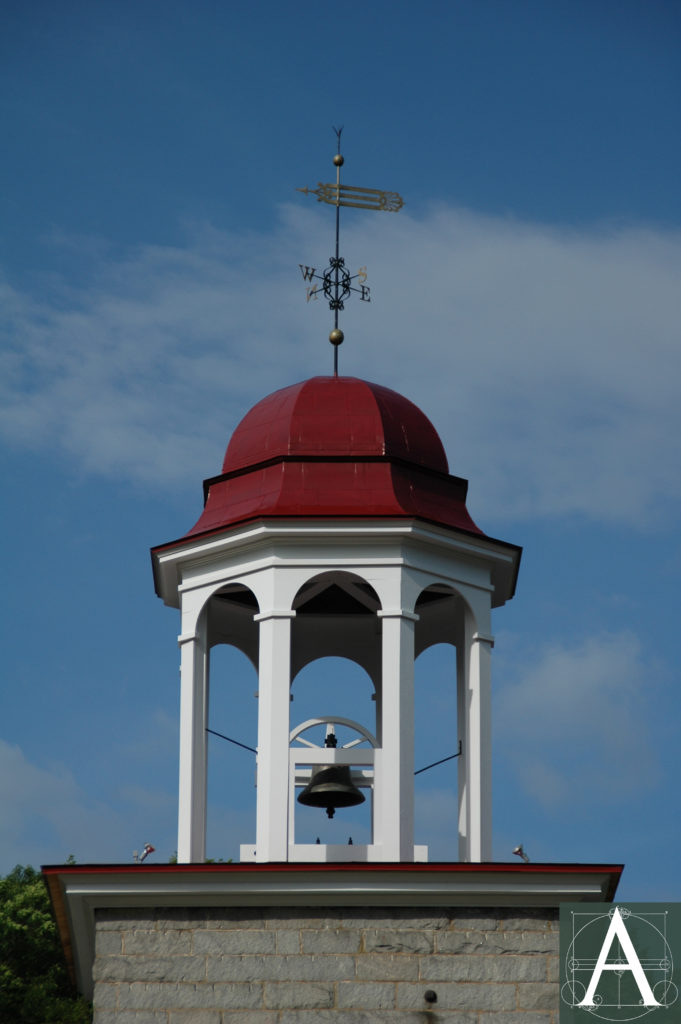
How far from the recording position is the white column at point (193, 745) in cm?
2211

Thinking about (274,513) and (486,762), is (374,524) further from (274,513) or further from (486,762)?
(486,762)

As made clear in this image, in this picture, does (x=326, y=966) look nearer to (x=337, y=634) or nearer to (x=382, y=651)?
(x=382, y=651)

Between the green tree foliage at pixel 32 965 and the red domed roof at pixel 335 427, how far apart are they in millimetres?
18153

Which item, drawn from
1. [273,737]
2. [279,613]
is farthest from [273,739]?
[279,613]

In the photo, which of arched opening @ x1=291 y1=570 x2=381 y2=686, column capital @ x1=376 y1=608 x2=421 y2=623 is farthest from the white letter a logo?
arched opening @ x1=291 y1=570 x2=381 y2=686

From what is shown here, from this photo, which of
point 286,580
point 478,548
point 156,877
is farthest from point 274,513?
point 156,877

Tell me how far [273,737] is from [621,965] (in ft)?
14.9

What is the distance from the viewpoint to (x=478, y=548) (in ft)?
75.9

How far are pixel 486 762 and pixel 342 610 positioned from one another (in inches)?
159

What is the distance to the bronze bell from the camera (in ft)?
73.8

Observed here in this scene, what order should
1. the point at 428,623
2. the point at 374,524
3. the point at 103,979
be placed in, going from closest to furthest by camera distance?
the point at 103,979, the point at 374,524, the point at 428,623

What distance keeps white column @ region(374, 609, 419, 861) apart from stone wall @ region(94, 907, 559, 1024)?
→ 1.18 metres

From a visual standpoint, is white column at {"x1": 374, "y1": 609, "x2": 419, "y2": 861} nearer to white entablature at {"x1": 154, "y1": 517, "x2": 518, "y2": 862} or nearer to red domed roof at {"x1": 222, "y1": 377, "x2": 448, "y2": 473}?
white entablature at {"x1": 154, "y1": 517, "x2": 518, "y2": 862}

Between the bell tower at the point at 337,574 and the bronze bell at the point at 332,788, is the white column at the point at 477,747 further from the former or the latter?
the bronze bell at the point at 332,788
